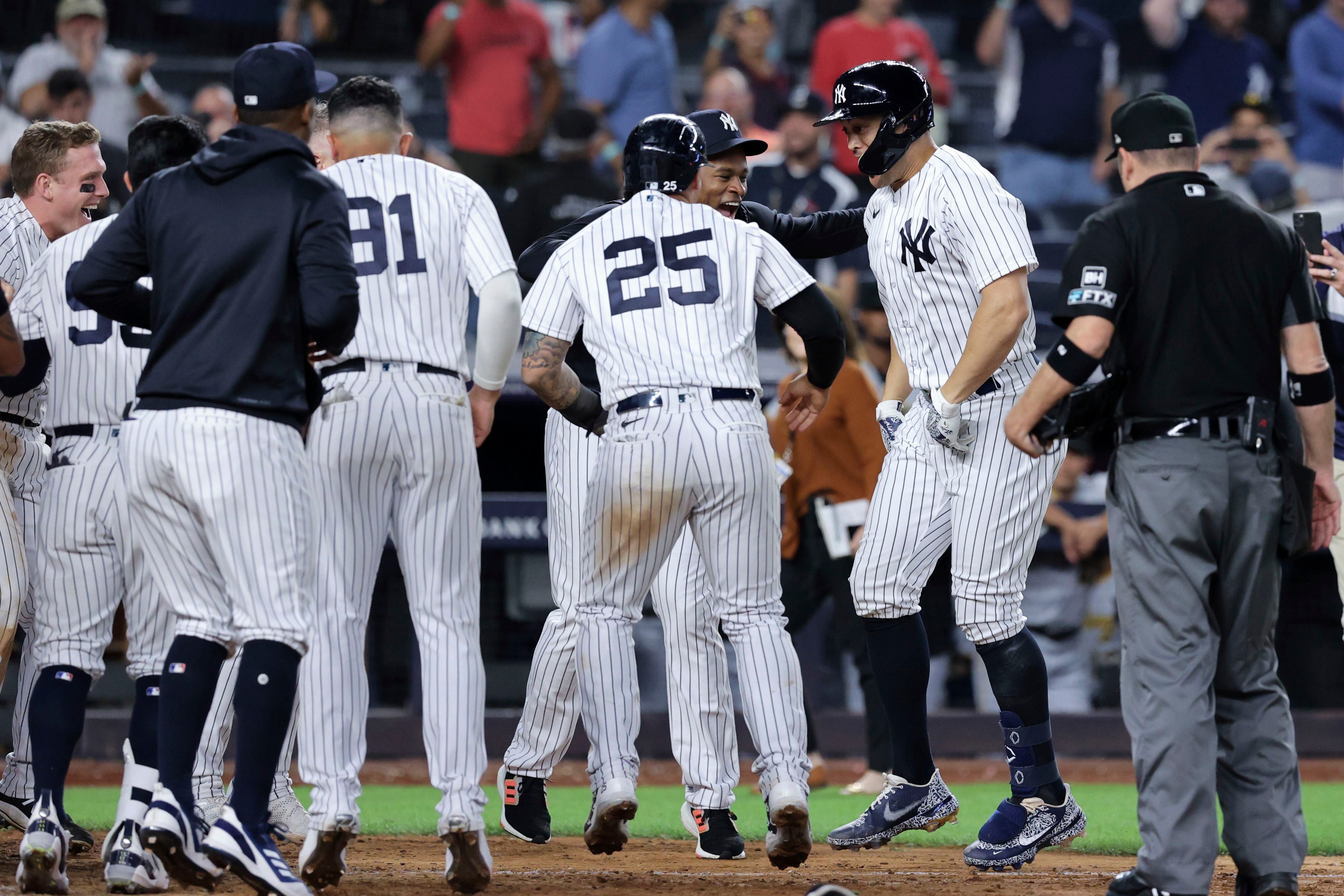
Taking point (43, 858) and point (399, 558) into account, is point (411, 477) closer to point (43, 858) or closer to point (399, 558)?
point (399, 558)

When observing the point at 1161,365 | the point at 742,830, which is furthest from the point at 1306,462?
the point at 742,830

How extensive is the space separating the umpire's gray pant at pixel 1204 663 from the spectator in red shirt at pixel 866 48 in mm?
6998

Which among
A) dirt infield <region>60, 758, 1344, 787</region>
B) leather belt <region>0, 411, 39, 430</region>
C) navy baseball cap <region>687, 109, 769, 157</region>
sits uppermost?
navy baseball cap <region>687, 109, 769, 157</region>

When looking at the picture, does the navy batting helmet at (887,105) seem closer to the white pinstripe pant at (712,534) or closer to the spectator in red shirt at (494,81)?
the white pinstripe pant at (712,534)

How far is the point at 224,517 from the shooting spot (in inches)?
146

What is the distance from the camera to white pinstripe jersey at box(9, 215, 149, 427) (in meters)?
4.55

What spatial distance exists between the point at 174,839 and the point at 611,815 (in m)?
1.31

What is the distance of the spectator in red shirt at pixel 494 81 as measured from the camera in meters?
10.0

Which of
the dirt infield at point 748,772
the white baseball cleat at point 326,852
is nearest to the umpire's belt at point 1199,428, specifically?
the white baseball cleat at point 326,852

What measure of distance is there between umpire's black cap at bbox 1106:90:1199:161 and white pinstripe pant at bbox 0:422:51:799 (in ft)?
10.6

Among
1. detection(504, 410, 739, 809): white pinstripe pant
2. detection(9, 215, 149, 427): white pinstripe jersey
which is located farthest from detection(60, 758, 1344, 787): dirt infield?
detection(9, 215, 149, 427): white pinstripe jersey

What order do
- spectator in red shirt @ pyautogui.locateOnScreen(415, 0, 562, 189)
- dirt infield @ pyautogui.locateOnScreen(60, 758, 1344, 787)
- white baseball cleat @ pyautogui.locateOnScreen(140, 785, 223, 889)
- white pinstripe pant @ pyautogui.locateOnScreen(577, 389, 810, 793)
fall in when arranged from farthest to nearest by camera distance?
1. spectator in red shirt @ pyautogui.locateOnScreen(415, 0, 562, 189)
2. dirt infield @ pyautogui.locateOnScreen(60, 758, 1344, 787)
3. white pinstripe pant @ pyautogui.locateOnScreen(577, 389, 810, 793)
4. white baseball cleat @ pyautogui.locateOnScreen(140, 785, 223, 889)

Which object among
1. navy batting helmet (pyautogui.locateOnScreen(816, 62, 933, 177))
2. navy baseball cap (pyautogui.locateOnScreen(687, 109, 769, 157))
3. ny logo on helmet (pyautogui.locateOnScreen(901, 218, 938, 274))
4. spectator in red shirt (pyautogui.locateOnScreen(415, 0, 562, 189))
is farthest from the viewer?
spectator in red shirt (pyautogui.locateOnScreen(415, 0, 562, 189))

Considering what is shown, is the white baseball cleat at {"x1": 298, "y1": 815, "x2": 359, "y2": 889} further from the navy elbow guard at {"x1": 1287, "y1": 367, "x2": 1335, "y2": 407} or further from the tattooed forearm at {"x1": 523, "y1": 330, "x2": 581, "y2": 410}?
the navy elbow guard at {"x1": 1287, "y1": 367, "x2": 1335, "y2": 407}
